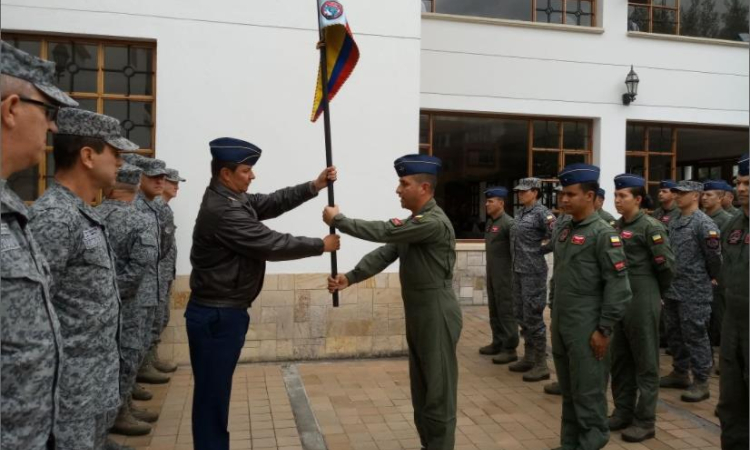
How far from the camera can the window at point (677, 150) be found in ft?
33.6

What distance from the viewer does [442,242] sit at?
3.68 m

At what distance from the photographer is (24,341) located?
1.74m

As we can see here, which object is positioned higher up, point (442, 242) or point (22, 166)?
point (22, 166)

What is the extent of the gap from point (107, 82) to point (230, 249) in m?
3.77

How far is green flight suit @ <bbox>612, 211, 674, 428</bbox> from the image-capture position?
4352mm

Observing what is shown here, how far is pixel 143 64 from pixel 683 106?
8919 millimetres

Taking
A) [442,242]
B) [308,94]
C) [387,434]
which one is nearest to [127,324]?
[387,434]

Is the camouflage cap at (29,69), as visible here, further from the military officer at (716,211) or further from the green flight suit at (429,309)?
the military officer at (716,211)

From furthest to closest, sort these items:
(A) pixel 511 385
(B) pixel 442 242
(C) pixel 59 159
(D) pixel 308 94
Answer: (D) pixel 308 94 → (A) pixel 511 385 → (B) pixel 442 242 → (C) pixel 59 159

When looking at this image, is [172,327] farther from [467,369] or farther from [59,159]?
[59,159]

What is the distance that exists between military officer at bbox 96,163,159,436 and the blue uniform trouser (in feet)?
3.35

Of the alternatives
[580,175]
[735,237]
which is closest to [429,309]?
[580,175]

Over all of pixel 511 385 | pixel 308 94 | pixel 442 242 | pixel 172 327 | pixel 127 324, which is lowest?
pixel 511 385

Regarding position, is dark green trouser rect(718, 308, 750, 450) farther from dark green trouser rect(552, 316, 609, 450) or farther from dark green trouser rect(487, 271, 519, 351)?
dark green trouser rect(487, 271, 519, 351)
